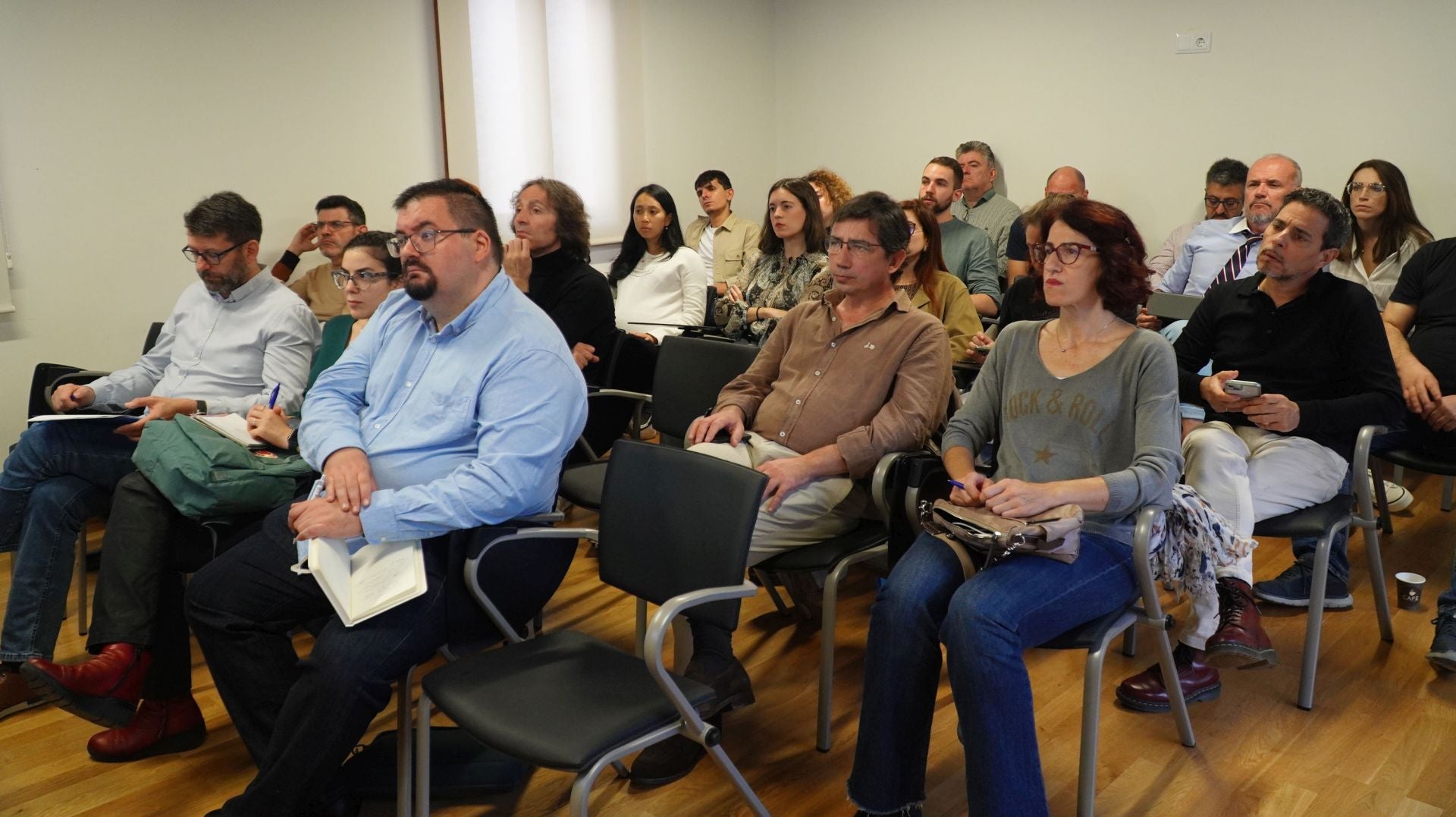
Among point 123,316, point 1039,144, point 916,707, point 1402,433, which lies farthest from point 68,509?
point 1039,144

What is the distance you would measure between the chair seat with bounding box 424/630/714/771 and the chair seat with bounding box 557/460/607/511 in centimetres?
91

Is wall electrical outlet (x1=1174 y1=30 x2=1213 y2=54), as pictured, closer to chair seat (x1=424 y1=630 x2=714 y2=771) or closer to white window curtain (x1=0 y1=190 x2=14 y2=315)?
chair seat (x1=424 y1=630 x2=714 y2=771)

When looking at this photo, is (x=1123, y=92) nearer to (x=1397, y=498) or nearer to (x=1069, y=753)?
(x=1397, y=498)

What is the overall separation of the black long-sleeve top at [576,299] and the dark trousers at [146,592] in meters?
1.47

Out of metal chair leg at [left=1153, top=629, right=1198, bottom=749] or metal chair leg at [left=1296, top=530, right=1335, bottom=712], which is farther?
metal chair leg at [left=1296, top=530, right=1335, bottom=712]

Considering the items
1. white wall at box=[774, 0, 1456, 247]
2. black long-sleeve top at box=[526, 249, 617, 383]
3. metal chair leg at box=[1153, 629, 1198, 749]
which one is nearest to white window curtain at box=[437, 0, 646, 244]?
white wall at box=[774, 0, 1456, 247]

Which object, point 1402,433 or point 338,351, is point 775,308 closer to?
point 338,351

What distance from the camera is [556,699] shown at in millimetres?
1754

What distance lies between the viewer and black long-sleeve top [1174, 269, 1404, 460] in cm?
262

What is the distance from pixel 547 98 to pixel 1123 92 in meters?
3.13

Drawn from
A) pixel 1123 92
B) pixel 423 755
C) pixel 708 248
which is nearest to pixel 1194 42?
pixel 1123 92

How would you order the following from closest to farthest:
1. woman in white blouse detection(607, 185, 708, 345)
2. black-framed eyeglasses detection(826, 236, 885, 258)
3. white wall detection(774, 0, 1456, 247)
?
black-framed eyeglasses detection(826, 236, 885, 258)
woman in white blouse detection(607, 185, 708, 345)
white wall detection(774, 0, 1456, 247)

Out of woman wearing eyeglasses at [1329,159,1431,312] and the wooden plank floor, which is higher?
woman wearing eyeglasses at [1329,159,1431,312]

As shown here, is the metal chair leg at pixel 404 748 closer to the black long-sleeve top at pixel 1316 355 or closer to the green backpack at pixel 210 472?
the green backpack at pixel 210 472
